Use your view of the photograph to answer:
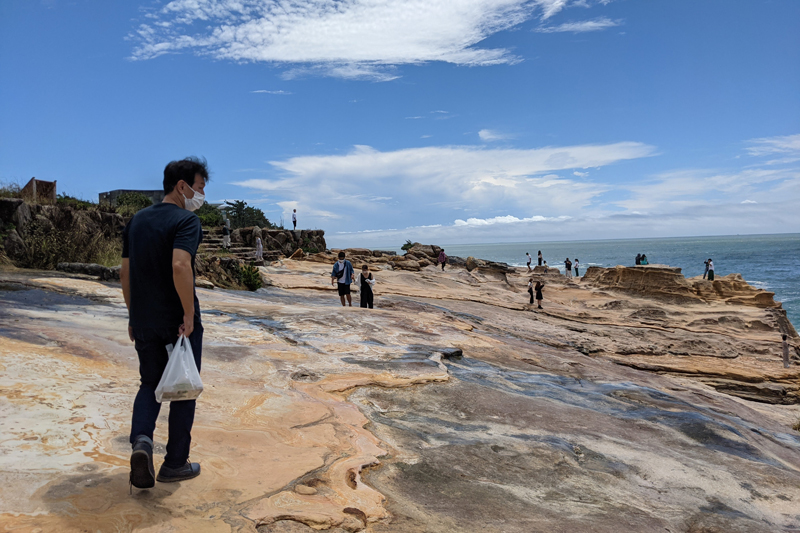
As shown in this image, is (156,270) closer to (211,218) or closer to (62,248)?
(62,248)

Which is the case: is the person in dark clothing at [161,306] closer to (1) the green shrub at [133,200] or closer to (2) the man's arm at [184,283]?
(2) the man's arm at [184,283]

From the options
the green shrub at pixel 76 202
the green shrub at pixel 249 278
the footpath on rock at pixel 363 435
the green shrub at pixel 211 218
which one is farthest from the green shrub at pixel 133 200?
the footpath on rock at pixel 363 435

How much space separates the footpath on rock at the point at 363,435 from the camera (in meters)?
2.90

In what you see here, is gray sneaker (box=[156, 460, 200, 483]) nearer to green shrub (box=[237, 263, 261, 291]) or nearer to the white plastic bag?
the white plastic bag

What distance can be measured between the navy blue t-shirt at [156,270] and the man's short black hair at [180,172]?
0.28 m

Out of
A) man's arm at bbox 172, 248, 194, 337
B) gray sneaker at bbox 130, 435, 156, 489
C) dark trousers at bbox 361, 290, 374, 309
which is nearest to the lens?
gray sneaker at bbox 130, 435, 156, 489

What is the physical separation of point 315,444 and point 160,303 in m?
1.62

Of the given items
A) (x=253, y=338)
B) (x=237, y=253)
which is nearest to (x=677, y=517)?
(x=253, y=338)

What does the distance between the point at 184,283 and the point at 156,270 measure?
9.6 inches

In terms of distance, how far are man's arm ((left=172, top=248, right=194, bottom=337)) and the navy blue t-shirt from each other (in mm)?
83

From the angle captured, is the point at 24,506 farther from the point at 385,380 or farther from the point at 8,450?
the point at 385,380

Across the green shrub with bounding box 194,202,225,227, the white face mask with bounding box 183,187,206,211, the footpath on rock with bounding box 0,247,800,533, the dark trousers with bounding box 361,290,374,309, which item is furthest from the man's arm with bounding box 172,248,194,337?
the green shrub with bounding box 194,202,225,227

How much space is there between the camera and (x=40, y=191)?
15836 millimetres

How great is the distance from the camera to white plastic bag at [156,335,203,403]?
2.88 meters
